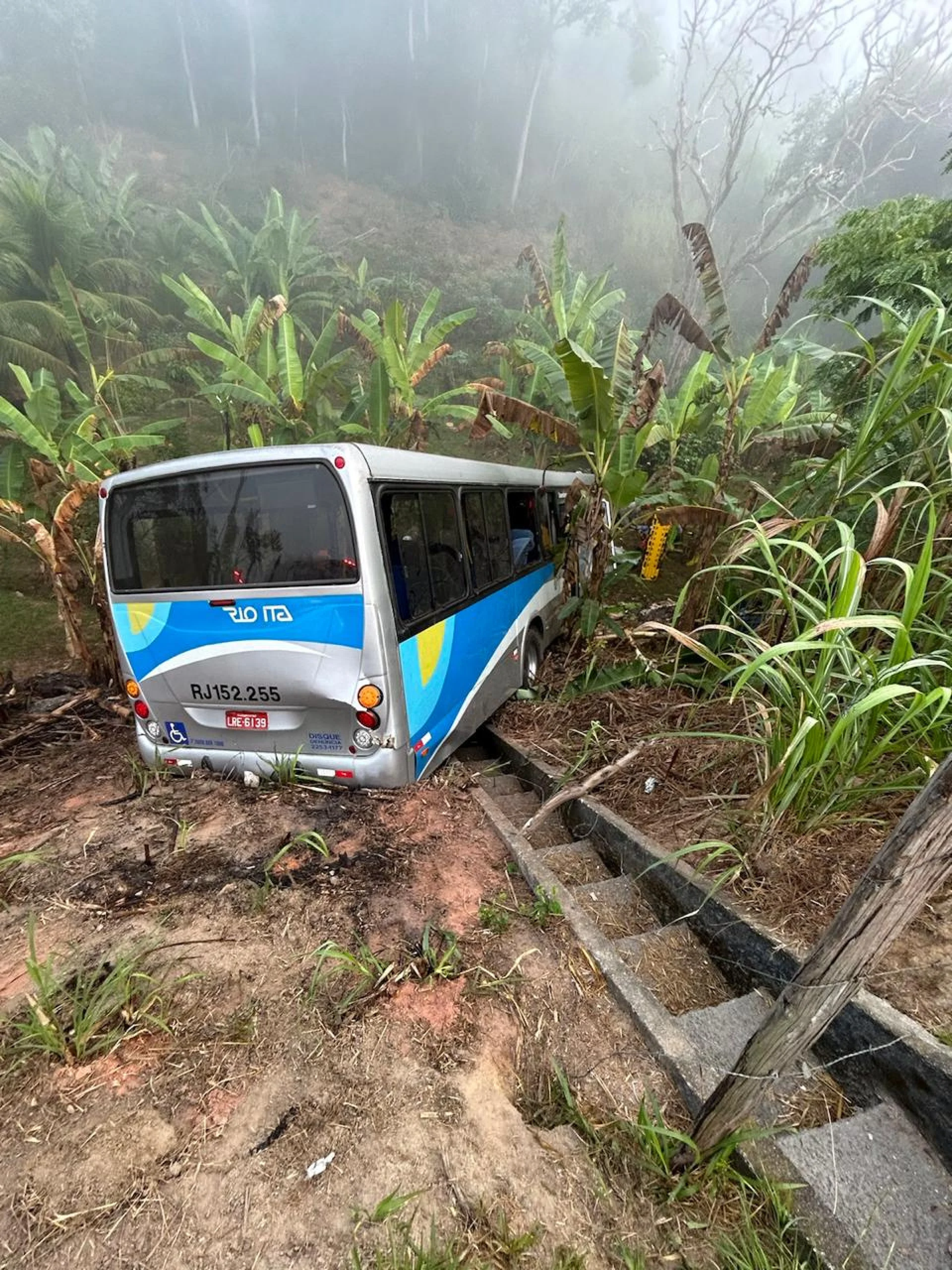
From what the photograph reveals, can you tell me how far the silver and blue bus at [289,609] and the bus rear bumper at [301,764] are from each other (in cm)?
1

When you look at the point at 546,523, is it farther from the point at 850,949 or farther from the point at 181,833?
the point at 850,949

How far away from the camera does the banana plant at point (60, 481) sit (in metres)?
5.43

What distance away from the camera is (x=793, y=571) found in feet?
11.8

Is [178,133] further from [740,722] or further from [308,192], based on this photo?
[740,722]

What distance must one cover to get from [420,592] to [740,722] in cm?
214

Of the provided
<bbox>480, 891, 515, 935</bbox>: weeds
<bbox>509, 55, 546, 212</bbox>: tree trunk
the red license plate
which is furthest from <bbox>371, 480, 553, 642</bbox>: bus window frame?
<bbox>509, 55, 546, 212</bbox>: tree trunk

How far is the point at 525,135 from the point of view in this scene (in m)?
46.2

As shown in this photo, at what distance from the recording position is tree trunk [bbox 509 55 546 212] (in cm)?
4491

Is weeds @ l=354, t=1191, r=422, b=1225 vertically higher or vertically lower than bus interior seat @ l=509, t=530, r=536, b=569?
lower

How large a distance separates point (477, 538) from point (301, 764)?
7.50 ft

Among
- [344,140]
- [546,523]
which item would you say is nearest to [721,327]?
[546,523]

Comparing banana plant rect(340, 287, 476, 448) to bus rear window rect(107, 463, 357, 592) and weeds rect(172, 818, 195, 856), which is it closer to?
bus rear window rect(107, 463, 357, 592)

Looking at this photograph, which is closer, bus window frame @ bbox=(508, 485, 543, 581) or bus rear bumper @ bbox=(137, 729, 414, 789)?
bus rear bumper @ bbox=(137, 729, 414, 789)

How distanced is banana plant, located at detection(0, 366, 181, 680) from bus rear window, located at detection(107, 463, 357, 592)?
259cm
